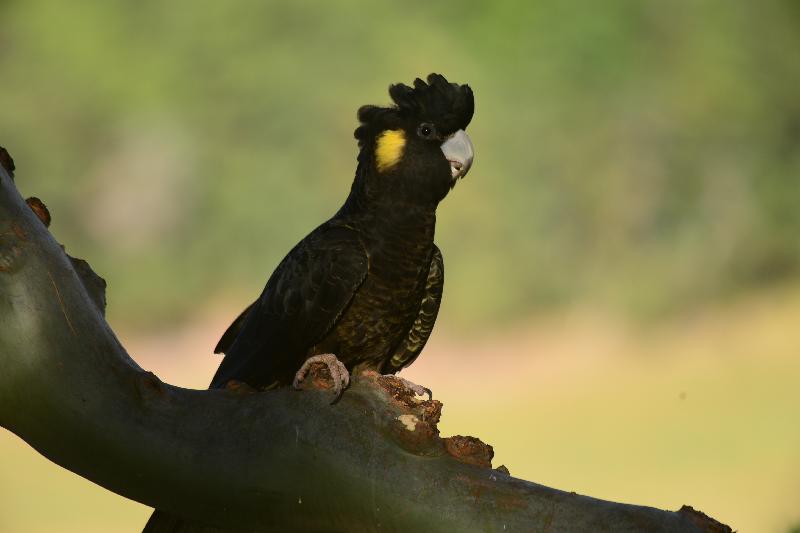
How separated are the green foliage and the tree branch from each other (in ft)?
28.9

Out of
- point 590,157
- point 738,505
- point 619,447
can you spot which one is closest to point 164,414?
point 738,505

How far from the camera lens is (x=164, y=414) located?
84.2 inches

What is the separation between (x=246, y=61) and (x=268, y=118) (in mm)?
650

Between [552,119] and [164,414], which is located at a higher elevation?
[552,119]

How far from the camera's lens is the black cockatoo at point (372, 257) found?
3291 millimetres

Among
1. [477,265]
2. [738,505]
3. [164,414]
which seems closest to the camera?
[164,414]

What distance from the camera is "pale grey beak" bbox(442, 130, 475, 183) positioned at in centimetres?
334

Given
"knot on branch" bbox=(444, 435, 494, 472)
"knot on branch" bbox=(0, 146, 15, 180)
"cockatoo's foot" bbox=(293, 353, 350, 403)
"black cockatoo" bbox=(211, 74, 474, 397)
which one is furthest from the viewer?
"black cockatoo" bbox=(211, 74, 474, 397)

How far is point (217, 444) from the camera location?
213cm

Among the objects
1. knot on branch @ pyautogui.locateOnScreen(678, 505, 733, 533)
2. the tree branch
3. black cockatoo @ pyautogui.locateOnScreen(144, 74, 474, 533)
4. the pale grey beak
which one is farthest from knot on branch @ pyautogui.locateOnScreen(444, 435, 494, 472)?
the pale grey beak

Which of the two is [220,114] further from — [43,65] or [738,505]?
[738,505]

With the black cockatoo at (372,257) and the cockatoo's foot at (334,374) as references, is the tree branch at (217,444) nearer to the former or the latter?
the cockatoo's foot at (334,374)

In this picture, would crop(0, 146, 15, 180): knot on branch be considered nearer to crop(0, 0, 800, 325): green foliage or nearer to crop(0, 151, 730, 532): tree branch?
crop(0, 151, 730, 532): tree branch

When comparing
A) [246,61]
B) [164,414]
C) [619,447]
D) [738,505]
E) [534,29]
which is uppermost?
[534,29]
